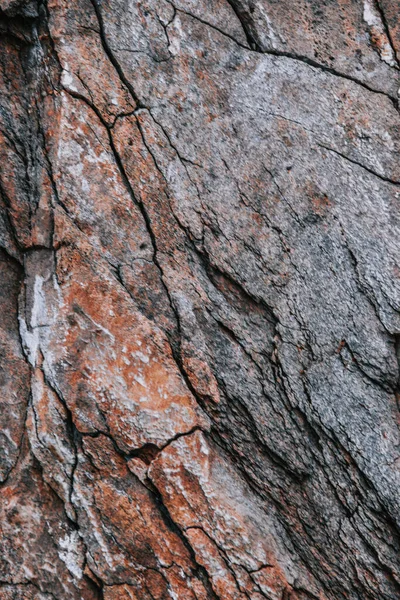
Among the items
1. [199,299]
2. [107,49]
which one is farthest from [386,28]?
[199,299]

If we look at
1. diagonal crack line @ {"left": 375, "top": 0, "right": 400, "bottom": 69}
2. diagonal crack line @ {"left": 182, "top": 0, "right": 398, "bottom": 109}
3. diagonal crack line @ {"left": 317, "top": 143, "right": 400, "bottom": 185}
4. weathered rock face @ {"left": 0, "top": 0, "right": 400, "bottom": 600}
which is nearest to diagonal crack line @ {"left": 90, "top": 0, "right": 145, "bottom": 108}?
weathered rock face @ {"left": 0, "top": 0, "right": 400, "bottom": 600}

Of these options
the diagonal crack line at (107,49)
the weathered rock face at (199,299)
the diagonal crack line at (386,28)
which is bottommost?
the weathered rock face at (199,299)

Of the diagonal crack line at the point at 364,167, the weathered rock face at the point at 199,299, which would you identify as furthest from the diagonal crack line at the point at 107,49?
the diagonal crack line at the point at 364,167

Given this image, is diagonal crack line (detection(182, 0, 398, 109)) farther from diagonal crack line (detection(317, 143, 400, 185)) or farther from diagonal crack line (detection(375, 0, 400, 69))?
diagonal crack line (detection(317, 143, 400, 185))

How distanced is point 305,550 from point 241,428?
1.73 ft

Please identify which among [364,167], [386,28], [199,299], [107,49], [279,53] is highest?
[386,28]

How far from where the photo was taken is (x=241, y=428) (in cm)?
211

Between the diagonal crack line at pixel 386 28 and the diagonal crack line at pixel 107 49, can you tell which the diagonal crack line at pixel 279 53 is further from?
the diagonal crack line at pixel 107 49

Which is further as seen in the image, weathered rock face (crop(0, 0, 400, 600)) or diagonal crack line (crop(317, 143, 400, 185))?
diagonal crack line (crop(317, 143, 400, 185))

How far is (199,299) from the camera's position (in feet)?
7.12

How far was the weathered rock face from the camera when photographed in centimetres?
202

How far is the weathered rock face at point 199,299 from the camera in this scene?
6.64 ft

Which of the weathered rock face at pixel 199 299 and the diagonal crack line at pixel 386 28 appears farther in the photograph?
the diagonal crack line at pixel 386 28

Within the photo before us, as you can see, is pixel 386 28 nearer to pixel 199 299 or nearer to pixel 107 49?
pixel 107 49
